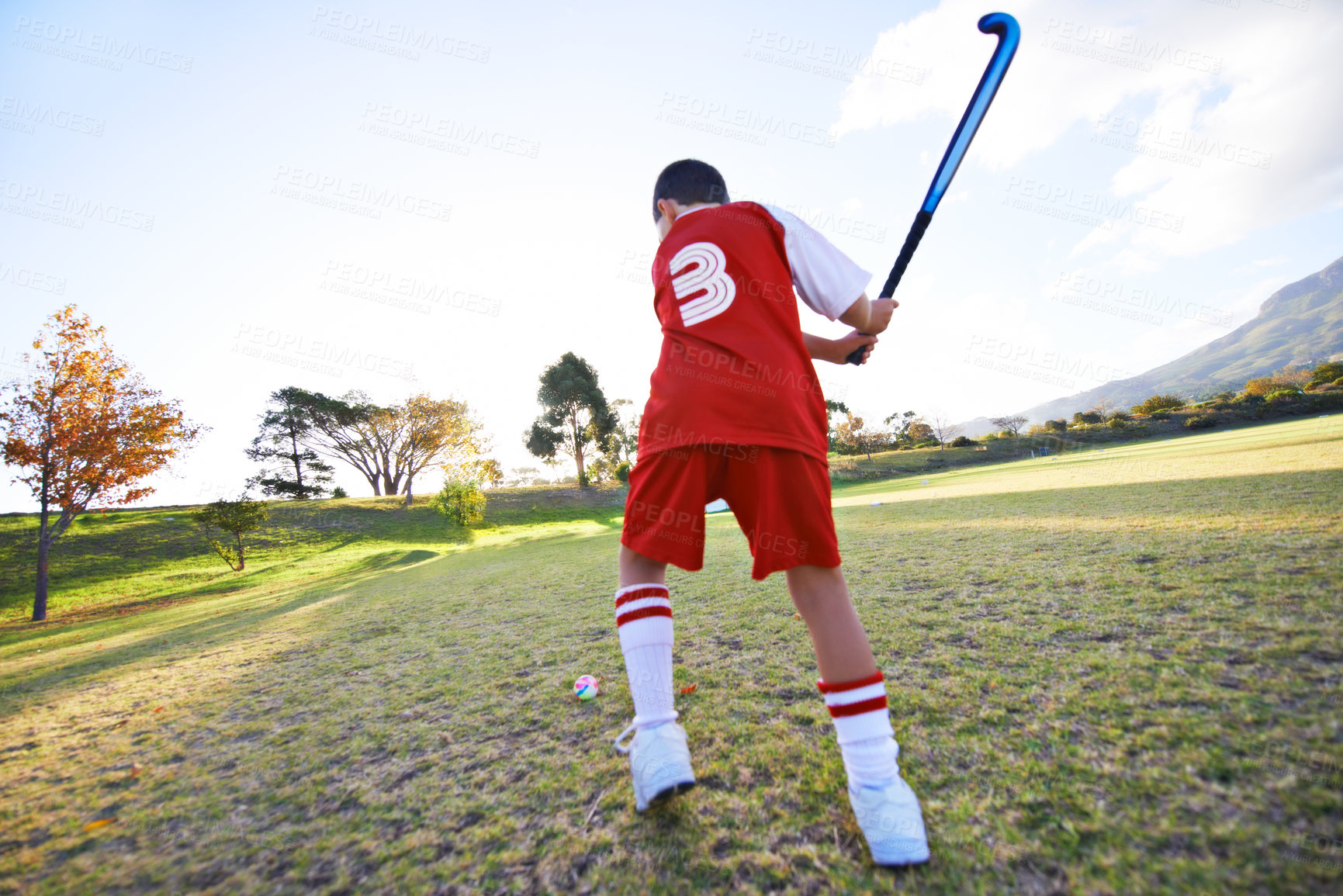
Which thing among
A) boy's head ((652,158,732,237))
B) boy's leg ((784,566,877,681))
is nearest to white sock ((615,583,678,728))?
boy's leg ((784,566,877,681))

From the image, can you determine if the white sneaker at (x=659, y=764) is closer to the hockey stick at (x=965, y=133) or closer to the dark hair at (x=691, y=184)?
the hockey stick at (x=965, y=133)

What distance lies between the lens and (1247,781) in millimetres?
925

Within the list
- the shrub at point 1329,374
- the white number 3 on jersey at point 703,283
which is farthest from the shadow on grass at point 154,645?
the shrub at point 1329,374

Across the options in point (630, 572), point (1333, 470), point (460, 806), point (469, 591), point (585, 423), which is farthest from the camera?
point (585, 423)

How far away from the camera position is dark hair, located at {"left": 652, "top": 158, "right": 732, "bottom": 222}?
5.81 feet

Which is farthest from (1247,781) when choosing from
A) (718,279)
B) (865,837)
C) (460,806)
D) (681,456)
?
(460,806)

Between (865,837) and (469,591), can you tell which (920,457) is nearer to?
(469,591)

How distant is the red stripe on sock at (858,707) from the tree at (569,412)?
103ft

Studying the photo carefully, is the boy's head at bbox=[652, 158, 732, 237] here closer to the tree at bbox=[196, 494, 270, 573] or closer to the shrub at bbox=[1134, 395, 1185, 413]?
the tree at bbox=[196, 494, 270, 573]

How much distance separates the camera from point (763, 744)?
4.62 ft

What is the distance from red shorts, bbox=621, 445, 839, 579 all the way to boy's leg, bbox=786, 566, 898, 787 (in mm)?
73

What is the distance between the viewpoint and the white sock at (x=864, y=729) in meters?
1.08

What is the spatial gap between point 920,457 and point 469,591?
101 feet

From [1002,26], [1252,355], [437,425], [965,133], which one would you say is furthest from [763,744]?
[1252,355]
